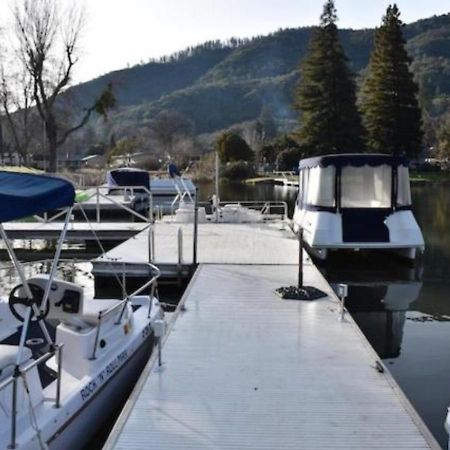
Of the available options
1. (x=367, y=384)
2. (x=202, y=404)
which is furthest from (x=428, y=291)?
(x=202, y=404)

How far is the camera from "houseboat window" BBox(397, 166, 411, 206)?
44.9 feet

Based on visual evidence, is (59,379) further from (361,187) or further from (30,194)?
(361,187)

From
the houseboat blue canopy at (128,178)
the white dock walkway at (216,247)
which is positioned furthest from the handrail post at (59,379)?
the houseboat blue canopy at (128,178)

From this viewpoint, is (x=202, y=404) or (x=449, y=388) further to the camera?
(x=449, y=388)

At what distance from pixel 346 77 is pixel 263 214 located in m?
33.7

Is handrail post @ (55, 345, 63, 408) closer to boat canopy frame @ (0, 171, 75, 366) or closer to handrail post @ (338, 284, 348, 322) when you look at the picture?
boat canopy frame @ (0, 171, 75, 366)

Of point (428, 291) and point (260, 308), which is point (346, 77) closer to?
point (428, 291)

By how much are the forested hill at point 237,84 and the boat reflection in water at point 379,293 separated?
88.1 meters

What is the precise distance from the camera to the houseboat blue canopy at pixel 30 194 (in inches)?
163

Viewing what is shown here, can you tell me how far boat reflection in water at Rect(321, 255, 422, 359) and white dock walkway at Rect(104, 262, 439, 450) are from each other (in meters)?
1.58

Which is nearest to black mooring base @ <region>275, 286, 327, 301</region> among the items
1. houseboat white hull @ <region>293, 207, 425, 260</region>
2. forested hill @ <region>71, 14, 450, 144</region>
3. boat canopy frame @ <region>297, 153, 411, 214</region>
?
houseboat white hull @ <region>293, 207, 425, 260</region>

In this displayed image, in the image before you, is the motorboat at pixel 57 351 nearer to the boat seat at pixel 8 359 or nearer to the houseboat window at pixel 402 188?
the boat seat at pixel 8 359

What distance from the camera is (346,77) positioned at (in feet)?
160

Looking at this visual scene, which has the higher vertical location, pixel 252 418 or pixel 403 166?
pixel 403 166
